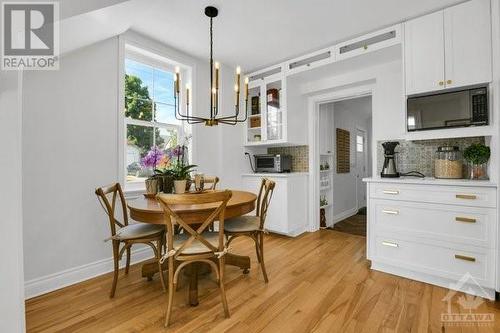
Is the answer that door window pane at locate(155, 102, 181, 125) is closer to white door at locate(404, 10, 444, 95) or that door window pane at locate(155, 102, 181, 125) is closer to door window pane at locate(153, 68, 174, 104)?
door window pane at locate(153, 68, 174, 104)

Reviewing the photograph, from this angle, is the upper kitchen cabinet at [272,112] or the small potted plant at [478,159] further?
the upper kitchen cabinet at [272,112]

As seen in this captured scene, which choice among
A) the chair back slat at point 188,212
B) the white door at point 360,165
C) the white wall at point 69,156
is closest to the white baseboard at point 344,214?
the white door at point 360,165

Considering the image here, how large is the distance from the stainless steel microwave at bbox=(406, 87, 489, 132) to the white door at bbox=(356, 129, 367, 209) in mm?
3292

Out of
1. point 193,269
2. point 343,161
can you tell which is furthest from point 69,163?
point 343,161

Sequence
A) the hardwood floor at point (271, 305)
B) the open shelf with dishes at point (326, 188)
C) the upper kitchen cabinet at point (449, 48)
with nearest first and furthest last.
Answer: the hardwood floor at point (271, 305), the upper kitchen cabinet at point (449, 48), the open shelf with dishes at point (326, 188)

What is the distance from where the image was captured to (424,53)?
234 centimetres

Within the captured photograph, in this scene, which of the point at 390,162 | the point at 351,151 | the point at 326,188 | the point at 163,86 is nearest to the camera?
the point at 390,162

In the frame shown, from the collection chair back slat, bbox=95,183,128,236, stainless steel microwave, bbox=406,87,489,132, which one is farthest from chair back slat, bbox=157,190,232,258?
stainless steel microwave, bbox=406,87,489,132

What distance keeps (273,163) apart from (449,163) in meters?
2.16

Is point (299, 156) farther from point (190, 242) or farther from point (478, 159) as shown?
point (190, 242)

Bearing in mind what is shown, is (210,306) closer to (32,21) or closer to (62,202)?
(62,202)

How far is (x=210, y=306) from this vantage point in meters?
1.83

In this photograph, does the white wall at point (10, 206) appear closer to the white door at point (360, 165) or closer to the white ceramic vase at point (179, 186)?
the white ceramic vase at point (179, 186)

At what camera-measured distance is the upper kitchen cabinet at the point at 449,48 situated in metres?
2.06
